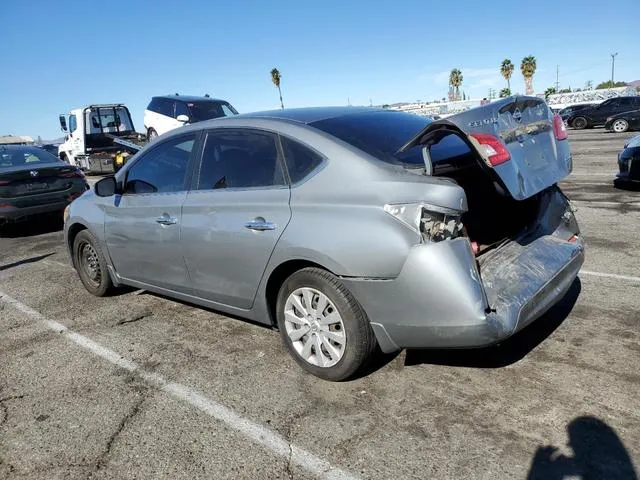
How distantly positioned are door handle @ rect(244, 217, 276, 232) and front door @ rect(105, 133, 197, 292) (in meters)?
0.81

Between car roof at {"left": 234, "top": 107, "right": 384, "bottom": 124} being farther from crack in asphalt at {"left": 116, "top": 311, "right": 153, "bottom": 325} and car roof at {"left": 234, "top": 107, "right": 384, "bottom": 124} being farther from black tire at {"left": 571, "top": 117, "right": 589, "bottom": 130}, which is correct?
black tire at {"left": 571, "top": 117, "right": 589, "bottom": 130}

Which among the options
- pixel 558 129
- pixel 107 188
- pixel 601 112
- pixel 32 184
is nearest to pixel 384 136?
pixel 558 129

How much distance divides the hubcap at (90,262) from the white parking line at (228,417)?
88 centimetres

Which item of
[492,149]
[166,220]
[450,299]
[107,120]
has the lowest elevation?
[450,299]

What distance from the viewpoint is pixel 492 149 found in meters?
2.86

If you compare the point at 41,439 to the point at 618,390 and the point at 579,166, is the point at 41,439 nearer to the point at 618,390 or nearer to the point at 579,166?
Answer: the point at 618,390

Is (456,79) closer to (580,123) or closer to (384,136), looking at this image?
(580,123)

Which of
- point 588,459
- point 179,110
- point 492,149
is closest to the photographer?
point 588,459

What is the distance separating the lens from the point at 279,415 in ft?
9.76

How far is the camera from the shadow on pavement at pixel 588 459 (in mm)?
2309

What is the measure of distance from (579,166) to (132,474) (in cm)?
1272

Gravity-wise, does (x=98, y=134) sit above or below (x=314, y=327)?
above

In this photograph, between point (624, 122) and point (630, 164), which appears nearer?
point (630, 164)

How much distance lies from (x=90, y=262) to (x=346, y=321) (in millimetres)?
3385
